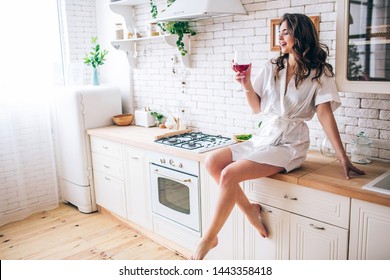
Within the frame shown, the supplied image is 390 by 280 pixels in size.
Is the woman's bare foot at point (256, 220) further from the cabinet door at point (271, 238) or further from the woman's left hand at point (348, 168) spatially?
the woman's left hand at point (348, 168)

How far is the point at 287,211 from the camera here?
2.30 meters

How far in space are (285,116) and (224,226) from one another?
865 mm

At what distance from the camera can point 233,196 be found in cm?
235

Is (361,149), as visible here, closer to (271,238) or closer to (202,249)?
(271,238)

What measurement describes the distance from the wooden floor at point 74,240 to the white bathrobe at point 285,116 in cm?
126

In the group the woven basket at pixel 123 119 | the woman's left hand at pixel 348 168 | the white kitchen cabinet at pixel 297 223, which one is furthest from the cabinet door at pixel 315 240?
the woven basket at pixel 123 119

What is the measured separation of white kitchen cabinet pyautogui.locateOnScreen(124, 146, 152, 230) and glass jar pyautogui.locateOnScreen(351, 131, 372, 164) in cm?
162

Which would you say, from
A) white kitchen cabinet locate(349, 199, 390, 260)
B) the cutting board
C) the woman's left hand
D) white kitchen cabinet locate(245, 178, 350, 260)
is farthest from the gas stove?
white kitchen cabinet locate(349, 199, 390, 260)

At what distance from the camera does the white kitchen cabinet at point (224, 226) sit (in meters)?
2.64

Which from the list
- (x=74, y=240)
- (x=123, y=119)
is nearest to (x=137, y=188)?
(x=74, y=240)

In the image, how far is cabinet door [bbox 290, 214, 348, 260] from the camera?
6.85 ft

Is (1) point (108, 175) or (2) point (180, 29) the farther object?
(1) point (108, 175)

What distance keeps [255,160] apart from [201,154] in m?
0.53
